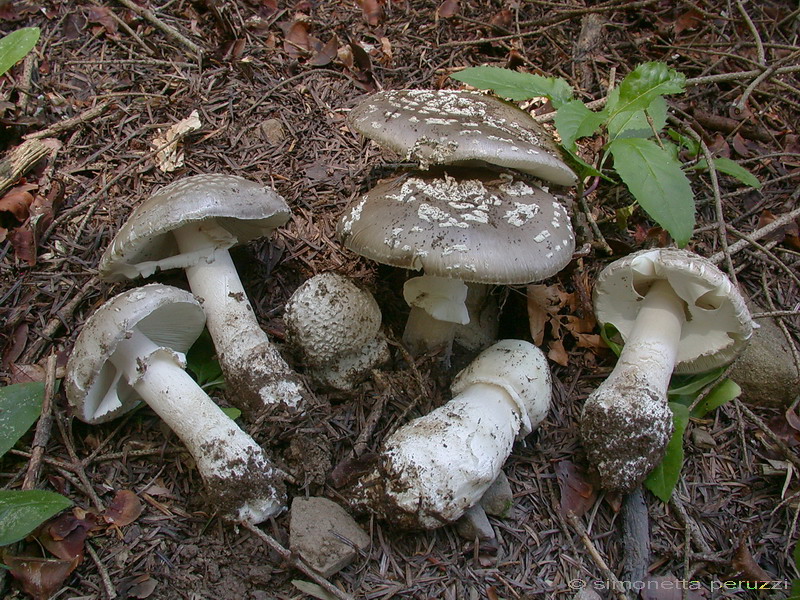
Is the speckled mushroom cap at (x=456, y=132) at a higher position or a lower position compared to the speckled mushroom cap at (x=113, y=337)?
higher

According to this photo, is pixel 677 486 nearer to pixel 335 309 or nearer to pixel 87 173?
pixel 335 309

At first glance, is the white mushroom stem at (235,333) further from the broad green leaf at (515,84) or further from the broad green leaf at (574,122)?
the broad green leaf at (574,122)

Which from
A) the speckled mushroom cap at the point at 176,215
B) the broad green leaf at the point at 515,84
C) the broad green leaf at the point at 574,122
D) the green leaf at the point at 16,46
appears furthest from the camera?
the broad green leaf at the point at 515,84

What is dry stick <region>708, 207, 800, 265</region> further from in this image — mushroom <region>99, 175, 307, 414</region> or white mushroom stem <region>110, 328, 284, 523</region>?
white mushroom stem <region>110, 328, 284, 523</region>

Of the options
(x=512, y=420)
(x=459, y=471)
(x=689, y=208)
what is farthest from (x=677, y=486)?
(x=689, y=208)

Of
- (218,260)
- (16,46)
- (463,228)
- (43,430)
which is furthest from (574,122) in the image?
(16,46)

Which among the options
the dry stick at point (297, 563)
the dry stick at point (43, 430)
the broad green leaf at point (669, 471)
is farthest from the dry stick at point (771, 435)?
the dry stick at point (43, 430)
